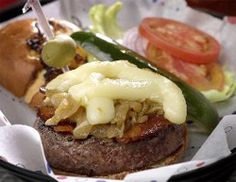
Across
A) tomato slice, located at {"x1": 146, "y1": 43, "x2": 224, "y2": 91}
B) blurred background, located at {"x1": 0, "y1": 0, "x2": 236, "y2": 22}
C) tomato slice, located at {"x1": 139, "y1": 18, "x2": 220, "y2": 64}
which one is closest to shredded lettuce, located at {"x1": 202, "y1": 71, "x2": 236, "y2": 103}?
tomato slice, located at {"x1": 146, "y1": 43, "x2": 224, "y2": 91}

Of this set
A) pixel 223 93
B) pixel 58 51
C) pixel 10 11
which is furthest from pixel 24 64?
pixel 223 93

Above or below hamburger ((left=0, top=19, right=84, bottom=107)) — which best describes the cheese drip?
above

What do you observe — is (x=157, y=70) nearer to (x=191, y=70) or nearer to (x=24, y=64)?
(x=191, y=70)

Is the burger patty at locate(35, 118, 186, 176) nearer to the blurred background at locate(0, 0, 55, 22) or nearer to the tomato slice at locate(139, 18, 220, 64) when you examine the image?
the tomato slice at locate(139, 18, 220, 64)

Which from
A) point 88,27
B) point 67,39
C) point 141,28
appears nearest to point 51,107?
point 67,39

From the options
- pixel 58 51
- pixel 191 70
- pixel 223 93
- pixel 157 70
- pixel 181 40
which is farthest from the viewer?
pixel 181 40

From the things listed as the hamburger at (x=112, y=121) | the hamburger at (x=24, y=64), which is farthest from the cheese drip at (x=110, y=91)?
the hamburger at (x=24, y=64)
